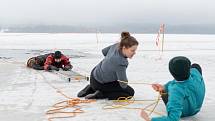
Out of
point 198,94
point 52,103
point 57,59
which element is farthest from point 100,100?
point 57,59

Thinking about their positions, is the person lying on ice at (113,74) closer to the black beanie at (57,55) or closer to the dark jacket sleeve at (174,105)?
the dark jacket sleeve at (174,105)

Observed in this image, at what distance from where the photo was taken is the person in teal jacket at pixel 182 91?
480 cm

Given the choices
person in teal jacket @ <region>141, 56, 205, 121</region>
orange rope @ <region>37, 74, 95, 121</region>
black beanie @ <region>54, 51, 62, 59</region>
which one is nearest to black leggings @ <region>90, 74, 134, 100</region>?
orange rope @ <region>37, 74, 95, 121</region>

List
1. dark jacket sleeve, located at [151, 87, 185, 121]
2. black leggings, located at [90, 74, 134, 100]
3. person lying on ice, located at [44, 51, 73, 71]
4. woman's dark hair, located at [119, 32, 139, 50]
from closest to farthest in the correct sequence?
dark jacket sleeve, located at [151, 87, 185, 121] → woman's dark hair, located at [119, 32, 139, 50] → black leggings, located at [90, 74, 134, 100] → person lying on ice, located at [44, 51, 73, 71]

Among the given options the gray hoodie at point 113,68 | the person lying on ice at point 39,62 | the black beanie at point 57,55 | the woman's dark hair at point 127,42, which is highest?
the woman's dark hair at point 127,42

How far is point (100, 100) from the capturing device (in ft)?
23.3

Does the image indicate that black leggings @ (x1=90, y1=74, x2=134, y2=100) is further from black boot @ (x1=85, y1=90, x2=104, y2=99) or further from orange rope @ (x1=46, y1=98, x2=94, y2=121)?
orange rope @ (x1=46, y1=98, x2=94, y2=121)

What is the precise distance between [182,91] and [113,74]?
194 cm

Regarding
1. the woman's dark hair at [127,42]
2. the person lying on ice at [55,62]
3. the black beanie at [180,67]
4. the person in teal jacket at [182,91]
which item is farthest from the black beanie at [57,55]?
the black beanie at [180,67]

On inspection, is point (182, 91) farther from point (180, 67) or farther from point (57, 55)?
point (57, 55)

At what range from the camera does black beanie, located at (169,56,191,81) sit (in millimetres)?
4973

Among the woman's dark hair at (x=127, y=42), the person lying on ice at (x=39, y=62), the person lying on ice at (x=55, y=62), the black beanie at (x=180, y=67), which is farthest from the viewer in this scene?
the person lying on ice at (x=39, y=62)

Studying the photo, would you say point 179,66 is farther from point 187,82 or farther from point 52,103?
point 52,103

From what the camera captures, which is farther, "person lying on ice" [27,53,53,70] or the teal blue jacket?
"person lying on ice" [27,53,53,70]
